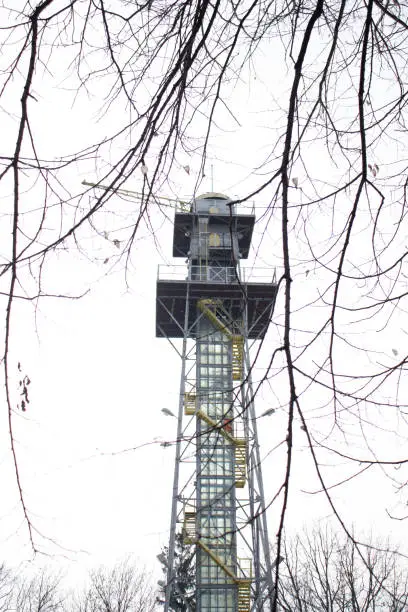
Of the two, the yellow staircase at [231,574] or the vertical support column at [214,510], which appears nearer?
the yellow staircase at [231,574]

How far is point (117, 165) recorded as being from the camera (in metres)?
2.19

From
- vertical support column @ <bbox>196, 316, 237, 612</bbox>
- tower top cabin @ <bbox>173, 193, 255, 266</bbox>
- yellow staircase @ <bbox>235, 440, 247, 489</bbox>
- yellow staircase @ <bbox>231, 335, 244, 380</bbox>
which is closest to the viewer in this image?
vertical support column @ <bbox>196, 316, 237, 612</bbox>

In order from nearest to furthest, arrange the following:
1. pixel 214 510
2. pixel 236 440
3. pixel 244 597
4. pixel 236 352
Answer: pixel 244 597, pixel 214 510, pixel 236 440, pixel 236 352

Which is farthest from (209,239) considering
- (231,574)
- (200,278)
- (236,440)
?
(231,574)

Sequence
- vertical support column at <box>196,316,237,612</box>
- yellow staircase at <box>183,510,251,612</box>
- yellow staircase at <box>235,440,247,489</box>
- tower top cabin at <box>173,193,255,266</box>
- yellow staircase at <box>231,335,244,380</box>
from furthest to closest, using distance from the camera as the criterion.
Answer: tower top cabin at <box>173,193,255,266</box>
yellow staircase at <box>231,335,244,380</box>
yellow staircase at <box>235,440,247,489</box>
vertical support column at <box>196,316,237,612</box>
yellow staircase at <box>183,510,251,612</box>

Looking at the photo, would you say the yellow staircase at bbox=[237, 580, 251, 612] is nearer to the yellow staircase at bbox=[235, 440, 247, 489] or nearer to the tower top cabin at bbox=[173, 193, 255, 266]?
the yellow staircase at bbox=[235, 440, 247, 489]

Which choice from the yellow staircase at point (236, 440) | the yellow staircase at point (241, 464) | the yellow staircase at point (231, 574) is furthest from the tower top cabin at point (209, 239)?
the yellow staircase at point (231, 574)

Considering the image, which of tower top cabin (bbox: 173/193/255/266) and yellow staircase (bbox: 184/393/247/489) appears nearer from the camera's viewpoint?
yellow staircase (bbox: 184/393/247/489)

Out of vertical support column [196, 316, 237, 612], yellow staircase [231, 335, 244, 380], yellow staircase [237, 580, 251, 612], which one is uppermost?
yellow staircase [231, 335, 244, 380]

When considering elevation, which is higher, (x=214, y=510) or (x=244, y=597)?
(x=214, y=510)

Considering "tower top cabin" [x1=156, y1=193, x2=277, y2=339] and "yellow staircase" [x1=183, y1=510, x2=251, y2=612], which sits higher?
"tower top cabin" [x1=156, y1=193, x2=277, y2=339]

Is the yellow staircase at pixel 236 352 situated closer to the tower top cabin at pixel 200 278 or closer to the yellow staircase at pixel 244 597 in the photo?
the tower top cabin at pixel 200 278

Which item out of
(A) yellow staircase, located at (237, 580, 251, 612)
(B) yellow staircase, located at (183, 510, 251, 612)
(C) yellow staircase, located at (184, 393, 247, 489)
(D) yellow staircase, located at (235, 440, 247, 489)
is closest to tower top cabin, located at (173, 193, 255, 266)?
(C) yellow staircase, located at (184, 393, 247, 489)

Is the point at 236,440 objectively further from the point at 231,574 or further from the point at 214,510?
the point at 231,574
